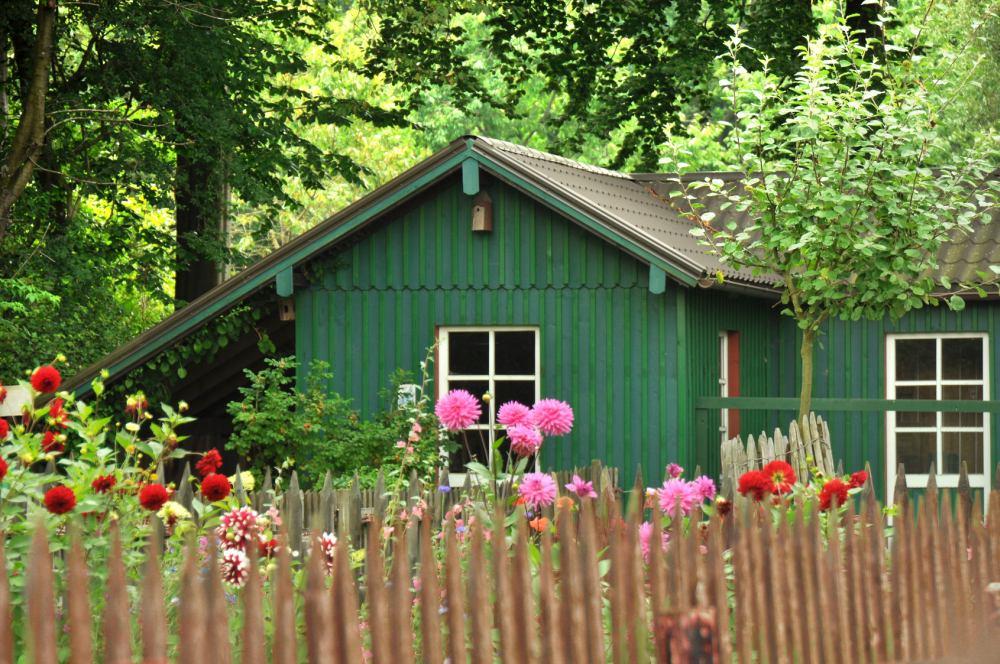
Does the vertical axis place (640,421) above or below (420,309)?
below

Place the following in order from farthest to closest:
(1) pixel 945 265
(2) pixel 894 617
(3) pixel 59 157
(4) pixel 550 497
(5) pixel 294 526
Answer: (3) pixel 59 157 → (1) pixel 945 265 → (5) pixel 294 526 → (4) pixel 550 497 → (2) pixel 894 617

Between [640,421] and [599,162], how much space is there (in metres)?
35.2

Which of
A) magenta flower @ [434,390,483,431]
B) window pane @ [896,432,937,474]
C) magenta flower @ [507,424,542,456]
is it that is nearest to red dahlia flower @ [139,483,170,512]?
magenta flower @ [507,424,542,456]

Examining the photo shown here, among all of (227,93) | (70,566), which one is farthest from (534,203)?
(70,566)

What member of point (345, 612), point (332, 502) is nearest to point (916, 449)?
point (332, 502)

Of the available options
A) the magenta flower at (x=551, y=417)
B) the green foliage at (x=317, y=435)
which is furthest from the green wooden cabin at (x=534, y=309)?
the magenta flower at (x=551, y=417)

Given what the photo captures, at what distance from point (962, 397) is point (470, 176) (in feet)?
20.0

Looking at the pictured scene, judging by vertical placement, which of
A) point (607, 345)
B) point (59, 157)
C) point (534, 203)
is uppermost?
point (59, 157)

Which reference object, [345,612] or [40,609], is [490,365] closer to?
[345,612]

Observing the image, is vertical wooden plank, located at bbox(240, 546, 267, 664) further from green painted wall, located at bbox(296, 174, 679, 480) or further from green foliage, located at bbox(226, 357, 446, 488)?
green painted wall, located at bbox(296, 174, 679, 480)

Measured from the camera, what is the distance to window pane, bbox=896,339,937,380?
52.7ft

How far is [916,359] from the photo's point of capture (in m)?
16.1

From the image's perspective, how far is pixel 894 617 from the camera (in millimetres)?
4527

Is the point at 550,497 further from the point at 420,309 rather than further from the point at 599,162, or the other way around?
the point at 599,162
